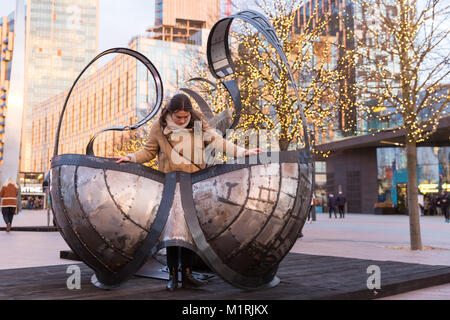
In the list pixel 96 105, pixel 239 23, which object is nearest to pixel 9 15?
pixel 96 105

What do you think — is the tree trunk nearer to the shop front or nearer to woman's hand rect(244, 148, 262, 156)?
woman's hand rect(244, 148, 262, 156)

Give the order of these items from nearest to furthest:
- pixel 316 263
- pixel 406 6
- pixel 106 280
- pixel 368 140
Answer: pixel 106 280 < pixel 316 263 < pixel 406 6 < pixel 368 140

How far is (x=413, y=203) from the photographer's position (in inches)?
426

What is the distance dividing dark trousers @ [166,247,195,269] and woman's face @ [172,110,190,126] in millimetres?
1265

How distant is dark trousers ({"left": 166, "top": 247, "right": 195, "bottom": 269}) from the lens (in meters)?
4.65

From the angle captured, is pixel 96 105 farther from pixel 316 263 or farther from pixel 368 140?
pixel 316 263

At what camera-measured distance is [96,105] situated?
234 feet

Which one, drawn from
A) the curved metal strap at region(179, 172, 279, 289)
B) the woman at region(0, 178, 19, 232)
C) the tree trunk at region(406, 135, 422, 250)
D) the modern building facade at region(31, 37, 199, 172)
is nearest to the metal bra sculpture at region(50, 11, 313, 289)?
the curved metal strap at region(179, 172, 279, 289)

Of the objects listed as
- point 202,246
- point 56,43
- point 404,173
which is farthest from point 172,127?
point 56,43

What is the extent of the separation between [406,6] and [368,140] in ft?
88.0

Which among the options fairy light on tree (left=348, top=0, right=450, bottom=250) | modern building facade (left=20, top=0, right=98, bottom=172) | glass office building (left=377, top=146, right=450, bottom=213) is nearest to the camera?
fairy light on tree (left=348, top=0, right=450, bottom=250)

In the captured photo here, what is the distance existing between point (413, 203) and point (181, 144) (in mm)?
7755

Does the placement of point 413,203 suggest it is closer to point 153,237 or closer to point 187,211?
point 187,211

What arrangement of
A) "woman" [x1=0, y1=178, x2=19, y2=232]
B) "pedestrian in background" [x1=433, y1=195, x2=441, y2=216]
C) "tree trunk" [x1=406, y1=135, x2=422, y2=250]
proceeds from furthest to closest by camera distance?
1. "pedestrian in background" [x1=433, y1=195, x2=441, y2=216]
2. "woman" [x1=0, y1=178, x2=19, y2=232]
3. "tree trunk" [x1=406, y1=135, x2=422, y2=250]
